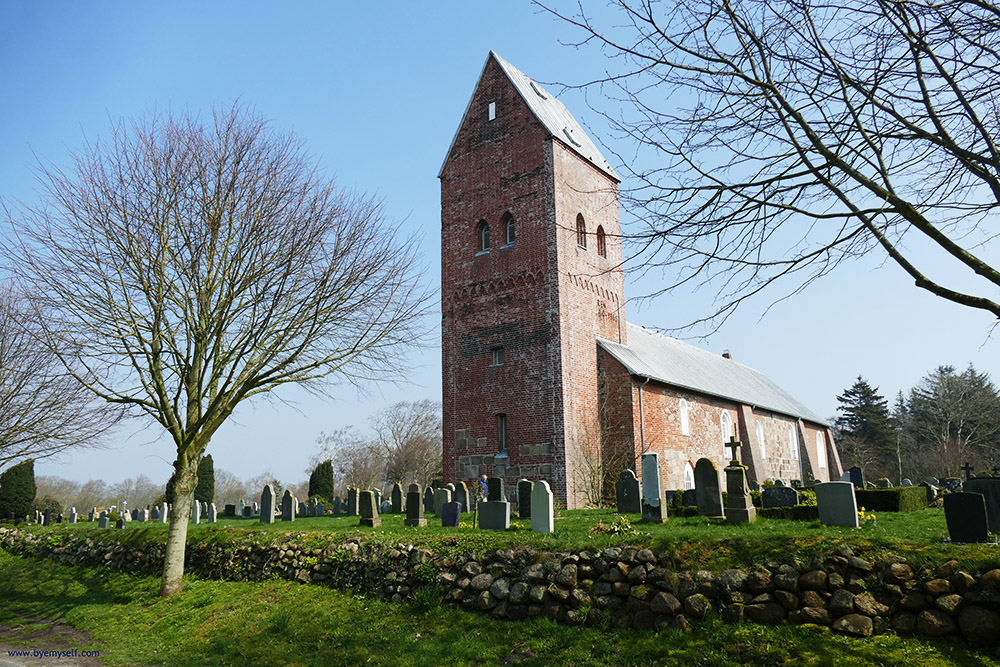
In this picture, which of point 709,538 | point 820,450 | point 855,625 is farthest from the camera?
point 820,450

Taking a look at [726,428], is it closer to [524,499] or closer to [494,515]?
[524,499]

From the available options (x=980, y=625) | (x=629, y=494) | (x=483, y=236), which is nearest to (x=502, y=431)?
(x=629, y=494)

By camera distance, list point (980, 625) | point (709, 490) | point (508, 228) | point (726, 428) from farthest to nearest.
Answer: point (726, 428) < point (508, 228) < point (709, 490) < point (980, 625)

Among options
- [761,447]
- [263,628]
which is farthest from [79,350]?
[761,447]

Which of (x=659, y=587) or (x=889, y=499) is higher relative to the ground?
(x=889, y=499)

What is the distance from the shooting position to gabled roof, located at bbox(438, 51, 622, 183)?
21219mm

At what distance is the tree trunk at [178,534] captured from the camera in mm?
12438

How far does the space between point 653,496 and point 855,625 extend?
5.16 metres

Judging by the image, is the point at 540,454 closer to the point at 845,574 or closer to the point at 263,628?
the point at 263,628

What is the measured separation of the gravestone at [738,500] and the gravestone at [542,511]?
3114 millimetres

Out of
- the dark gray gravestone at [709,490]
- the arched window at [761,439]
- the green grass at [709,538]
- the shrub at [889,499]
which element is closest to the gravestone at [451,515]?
the green grass at [709,538]

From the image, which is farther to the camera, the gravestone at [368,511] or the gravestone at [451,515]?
the gravestone at [368,511]

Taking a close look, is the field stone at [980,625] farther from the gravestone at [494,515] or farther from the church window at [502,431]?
the church window at [502,431]

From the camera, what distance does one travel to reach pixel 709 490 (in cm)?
1145
